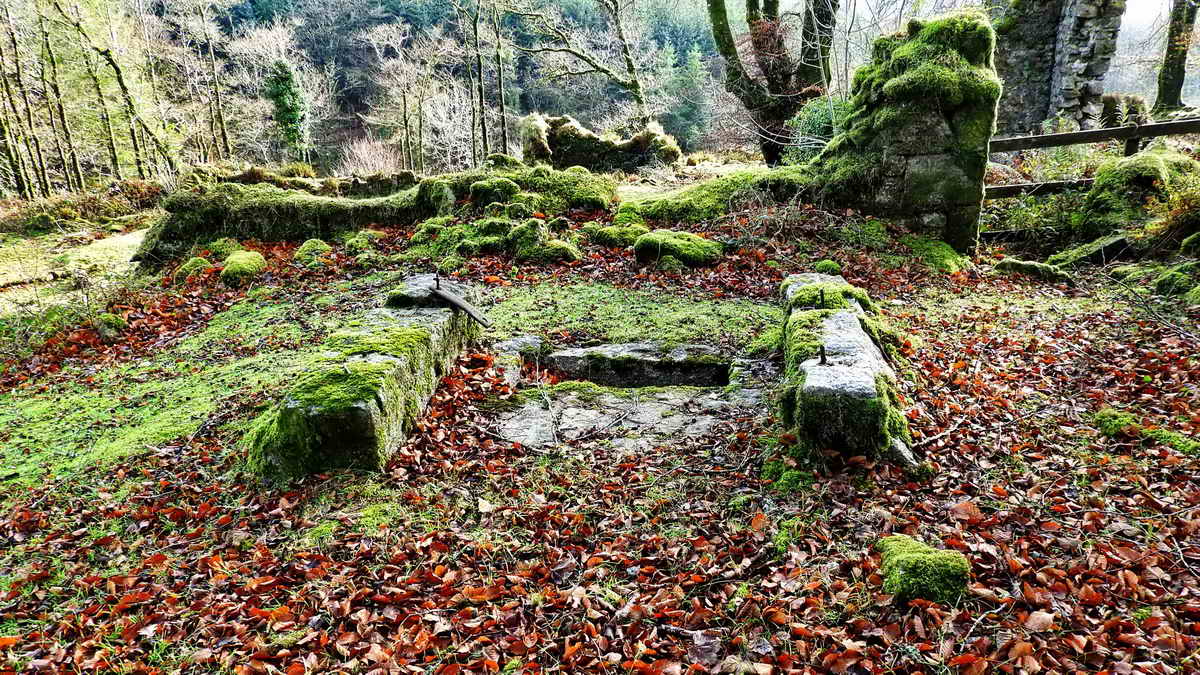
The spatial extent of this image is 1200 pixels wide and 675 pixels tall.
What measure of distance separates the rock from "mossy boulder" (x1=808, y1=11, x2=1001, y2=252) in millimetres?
5490

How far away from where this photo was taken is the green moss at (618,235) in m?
10.3

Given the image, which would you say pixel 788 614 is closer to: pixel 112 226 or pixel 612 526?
pixel 612 526

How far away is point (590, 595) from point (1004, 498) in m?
2.60

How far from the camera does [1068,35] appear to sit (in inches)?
599

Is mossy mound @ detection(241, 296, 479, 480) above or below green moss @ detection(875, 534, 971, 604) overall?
above

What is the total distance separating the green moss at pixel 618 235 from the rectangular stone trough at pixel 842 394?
5491 millimetres

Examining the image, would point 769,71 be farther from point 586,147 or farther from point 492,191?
point 492,191

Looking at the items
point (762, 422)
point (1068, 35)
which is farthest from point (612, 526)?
point (1068, 35)

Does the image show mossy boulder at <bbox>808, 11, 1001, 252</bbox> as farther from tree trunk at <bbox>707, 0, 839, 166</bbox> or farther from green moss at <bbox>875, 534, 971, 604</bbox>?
green moss at <bbox>875, 534, 971, 604</bbox>

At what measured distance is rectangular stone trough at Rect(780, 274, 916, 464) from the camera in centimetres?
397

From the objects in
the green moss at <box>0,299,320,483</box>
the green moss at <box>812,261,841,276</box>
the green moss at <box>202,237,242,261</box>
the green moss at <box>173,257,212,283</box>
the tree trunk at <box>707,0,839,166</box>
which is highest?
the tree trunk at <box>707,0,839,166</box>

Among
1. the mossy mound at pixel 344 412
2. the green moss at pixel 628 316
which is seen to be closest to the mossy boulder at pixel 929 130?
the green moss at pixel 628 316

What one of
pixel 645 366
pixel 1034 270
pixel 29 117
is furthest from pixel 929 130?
pixel 29 117

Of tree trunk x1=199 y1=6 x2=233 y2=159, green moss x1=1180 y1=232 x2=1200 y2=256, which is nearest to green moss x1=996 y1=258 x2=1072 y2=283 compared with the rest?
green moss x1=1180 y1=232 x2=1200 y2=256
